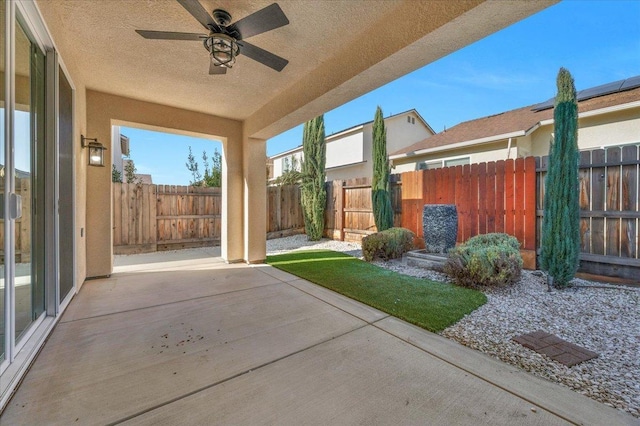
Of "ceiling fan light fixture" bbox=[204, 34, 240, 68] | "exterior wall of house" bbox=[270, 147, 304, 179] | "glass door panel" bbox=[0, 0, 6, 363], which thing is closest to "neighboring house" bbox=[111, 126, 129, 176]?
"exterior wall of house" bbox=[270, 147, 304, 179]

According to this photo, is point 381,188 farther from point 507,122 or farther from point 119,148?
point 119,148

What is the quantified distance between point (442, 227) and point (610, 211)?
248 cm

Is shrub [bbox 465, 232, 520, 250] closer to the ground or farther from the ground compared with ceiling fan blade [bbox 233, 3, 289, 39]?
closer to the ground

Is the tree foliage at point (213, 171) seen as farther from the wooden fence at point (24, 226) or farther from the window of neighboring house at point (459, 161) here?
the window of neighboring house at point (459, 161)

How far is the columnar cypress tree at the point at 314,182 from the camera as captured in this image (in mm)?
9641

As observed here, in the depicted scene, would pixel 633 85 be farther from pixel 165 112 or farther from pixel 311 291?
pixel 165 112

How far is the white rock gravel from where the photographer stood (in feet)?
6.53

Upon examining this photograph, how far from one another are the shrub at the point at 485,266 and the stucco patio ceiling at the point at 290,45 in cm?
289

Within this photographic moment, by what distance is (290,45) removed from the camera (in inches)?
132

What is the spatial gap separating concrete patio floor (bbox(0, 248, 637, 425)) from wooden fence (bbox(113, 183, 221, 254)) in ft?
13.4

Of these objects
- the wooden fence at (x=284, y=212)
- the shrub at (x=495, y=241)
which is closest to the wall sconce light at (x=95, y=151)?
the wooden fence at (x=284, y=212)

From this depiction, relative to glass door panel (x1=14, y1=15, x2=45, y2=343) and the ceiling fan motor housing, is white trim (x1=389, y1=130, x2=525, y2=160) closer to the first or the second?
the ceiling fan motor housing

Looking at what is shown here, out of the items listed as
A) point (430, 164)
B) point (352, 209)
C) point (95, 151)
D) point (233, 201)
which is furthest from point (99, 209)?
point (430, 164)

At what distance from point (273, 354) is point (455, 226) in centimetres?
472
